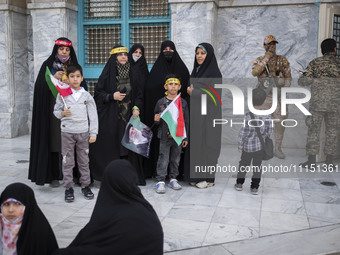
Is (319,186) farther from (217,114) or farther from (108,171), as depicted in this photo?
(108,171)

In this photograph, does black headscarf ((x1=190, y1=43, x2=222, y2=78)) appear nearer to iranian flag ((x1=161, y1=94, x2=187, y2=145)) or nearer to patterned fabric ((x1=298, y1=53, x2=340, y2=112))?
iranian flag ((x1=161, y1=94, x2=187, y2=145))

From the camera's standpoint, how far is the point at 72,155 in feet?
16.0

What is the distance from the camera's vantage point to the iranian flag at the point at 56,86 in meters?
4.75

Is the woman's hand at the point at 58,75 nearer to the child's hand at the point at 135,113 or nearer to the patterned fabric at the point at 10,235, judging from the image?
the child's hand at the point at 135,113

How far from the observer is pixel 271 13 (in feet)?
25.4

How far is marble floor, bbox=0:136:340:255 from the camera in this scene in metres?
3.77

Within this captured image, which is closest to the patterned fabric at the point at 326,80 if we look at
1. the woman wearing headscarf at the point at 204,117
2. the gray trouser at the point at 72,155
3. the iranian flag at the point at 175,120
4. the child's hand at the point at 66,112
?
the woman wearing headscarf at the point at 204,117

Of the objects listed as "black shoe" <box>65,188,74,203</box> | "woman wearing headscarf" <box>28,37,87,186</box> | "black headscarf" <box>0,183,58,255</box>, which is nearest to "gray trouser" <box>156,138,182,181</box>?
"black shoe" <box>65,188,74,203</box>

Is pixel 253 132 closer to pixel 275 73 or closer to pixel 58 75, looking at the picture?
pixel 275 73

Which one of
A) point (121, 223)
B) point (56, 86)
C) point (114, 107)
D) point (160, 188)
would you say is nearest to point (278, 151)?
point (160, 188)

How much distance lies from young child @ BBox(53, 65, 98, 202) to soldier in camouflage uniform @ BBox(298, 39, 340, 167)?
131 inches

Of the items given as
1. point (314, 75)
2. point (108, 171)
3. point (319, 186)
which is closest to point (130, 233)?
point (108, 171)

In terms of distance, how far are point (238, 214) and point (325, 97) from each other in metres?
2.70

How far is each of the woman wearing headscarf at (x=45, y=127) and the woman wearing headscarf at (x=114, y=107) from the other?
0.31 meters
